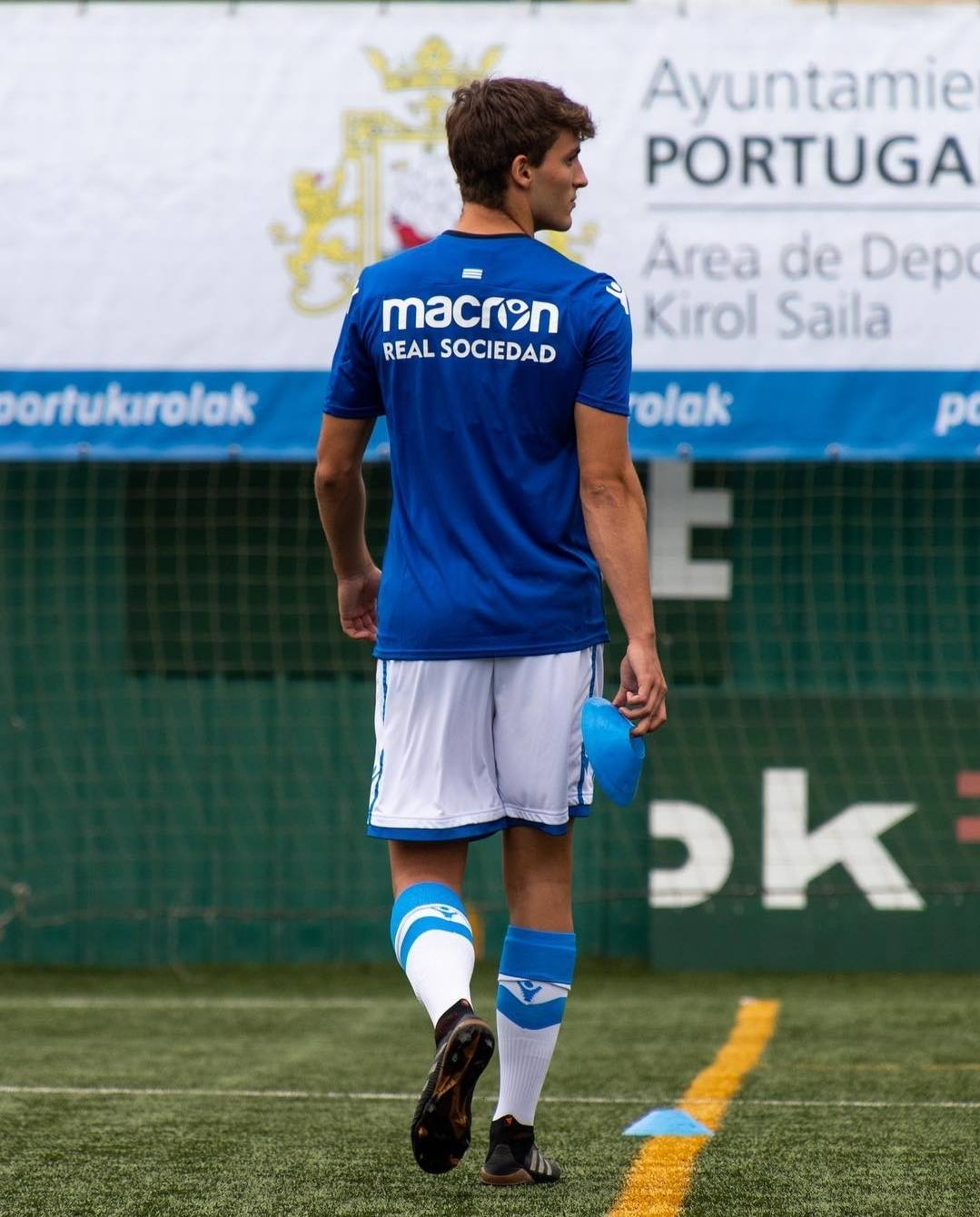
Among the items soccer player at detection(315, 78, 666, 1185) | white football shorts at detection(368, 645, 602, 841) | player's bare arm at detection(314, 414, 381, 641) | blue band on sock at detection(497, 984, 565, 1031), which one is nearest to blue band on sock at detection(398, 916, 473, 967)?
soccer player at detection(315, 78, 666, 1185)

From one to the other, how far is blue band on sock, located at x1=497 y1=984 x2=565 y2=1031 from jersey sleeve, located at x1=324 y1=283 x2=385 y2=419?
934 mm

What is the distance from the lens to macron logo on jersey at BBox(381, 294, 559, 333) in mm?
2842

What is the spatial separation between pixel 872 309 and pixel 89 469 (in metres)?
3.27

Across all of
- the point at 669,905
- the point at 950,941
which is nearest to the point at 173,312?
the point at 669,905

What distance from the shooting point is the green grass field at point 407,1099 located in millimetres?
2986

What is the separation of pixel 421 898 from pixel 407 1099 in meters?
1.52

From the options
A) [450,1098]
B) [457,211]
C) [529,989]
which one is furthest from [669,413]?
[450,1098]

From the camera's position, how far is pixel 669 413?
7211mm

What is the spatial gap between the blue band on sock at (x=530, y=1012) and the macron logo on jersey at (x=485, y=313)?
103 cm

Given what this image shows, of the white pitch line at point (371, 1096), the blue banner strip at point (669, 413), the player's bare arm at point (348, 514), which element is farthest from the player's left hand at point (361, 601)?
the blue banner strip at point (669, 413)

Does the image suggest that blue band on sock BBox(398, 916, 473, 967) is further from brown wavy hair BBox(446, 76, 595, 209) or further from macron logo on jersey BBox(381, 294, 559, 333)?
brown wavy hair BBox(446, 76, 595, 209)

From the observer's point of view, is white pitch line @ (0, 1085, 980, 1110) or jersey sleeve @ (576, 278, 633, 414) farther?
white pitch line @ (0, 1085, 980, 1110)

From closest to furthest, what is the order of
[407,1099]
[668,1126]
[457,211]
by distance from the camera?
[668,1126], [407,1099], [457,211]

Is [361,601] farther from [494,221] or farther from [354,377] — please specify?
[494,221]
